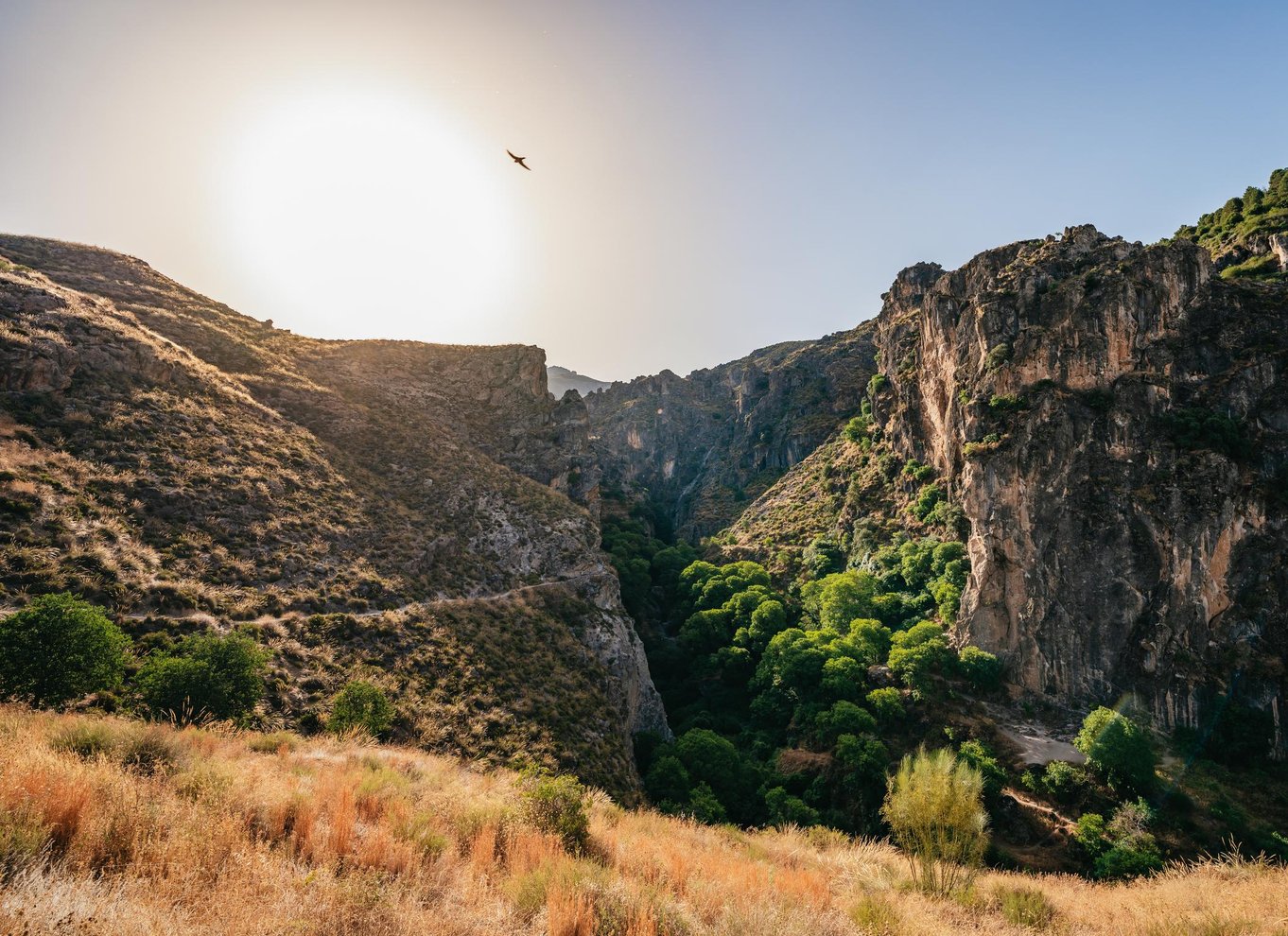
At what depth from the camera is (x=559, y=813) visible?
925 centimetres

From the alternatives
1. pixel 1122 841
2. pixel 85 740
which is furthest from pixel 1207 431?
pixel 85 740

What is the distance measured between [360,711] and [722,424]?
444ft

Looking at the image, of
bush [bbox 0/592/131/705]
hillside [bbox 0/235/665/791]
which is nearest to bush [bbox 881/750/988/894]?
hillside [bbox 0/235/665/791]

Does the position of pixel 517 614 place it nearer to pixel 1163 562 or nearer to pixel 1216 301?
pixel 1163 562

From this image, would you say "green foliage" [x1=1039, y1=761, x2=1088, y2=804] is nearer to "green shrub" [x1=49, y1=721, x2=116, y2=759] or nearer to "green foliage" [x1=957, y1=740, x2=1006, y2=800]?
"green foliage" [x1=957, y1=740, x2=1006, y2=800]

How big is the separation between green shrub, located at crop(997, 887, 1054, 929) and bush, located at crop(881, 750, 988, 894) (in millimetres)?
1033

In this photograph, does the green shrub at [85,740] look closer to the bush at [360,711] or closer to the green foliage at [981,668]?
the bush at [360,711]

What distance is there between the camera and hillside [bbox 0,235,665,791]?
22141mm

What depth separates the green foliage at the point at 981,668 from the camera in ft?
135

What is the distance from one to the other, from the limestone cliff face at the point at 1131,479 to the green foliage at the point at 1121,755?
9.73 meters

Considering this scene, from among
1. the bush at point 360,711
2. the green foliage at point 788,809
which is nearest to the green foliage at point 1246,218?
the green foliage at point 788,809

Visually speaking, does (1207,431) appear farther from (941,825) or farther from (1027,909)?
(1027,909)

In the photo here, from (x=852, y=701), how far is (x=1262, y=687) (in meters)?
26.8

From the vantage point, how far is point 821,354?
11719 centimetres
